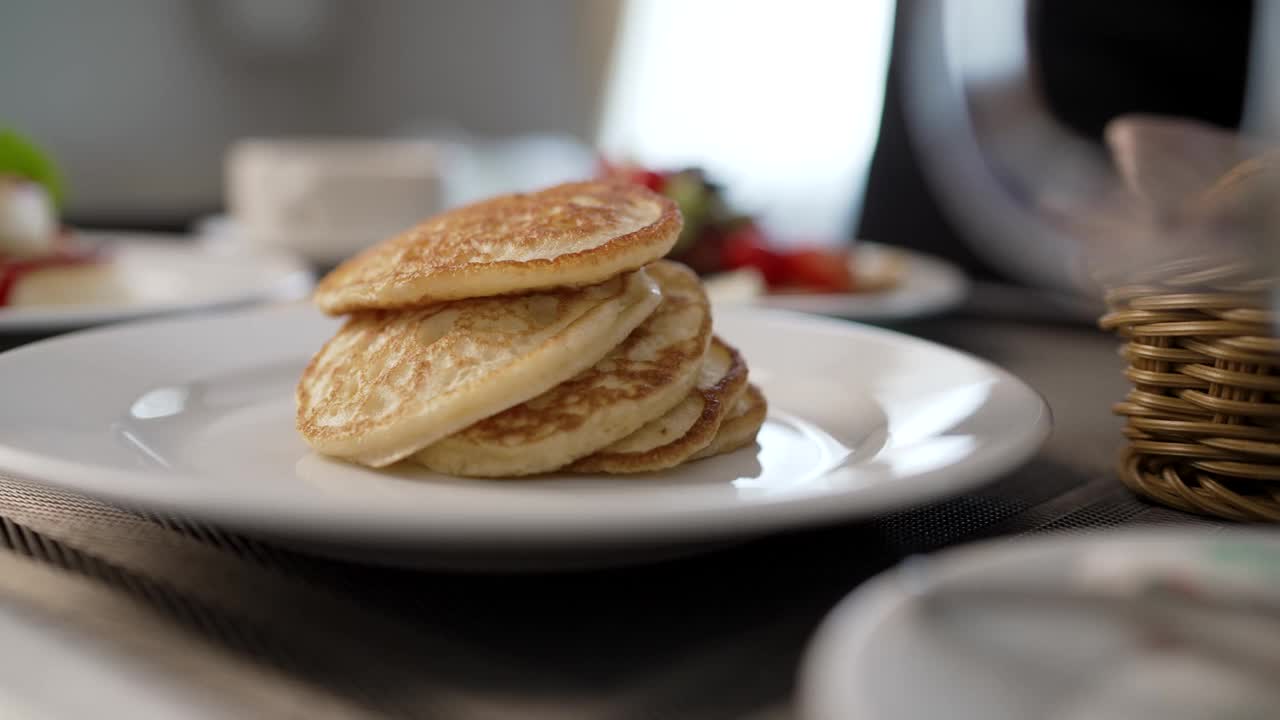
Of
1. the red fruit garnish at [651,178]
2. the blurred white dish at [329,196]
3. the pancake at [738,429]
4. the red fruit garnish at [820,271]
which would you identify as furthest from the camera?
the blurred white dish at [329,196]

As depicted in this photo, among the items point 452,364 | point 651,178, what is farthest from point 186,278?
point 452,364

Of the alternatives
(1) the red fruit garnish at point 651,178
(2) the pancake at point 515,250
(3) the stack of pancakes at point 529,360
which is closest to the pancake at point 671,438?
(3) the stack of pancakes at point 529,360

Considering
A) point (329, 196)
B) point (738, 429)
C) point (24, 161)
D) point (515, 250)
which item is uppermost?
point (515, 250)

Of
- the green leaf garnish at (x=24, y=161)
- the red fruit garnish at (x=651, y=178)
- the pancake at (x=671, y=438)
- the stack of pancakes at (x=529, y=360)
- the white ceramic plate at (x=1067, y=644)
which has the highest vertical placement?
the white ceramic plate at (x=1067, y=644)

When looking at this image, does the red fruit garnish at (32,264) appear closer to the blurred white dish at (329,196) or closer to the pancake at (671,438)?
the blurred white dish at (329,196)

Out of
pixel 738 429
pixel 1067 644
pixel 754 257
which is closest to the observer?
pixel 1067 644

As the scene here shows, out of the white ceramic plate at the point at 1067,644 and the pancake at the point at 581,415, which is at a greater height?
the white ceramic plate at the point at 1067,644

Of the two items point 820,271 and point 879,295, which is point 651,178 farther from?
point 879,295

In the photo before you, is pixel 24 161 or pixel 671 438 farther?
pixel 24 161
